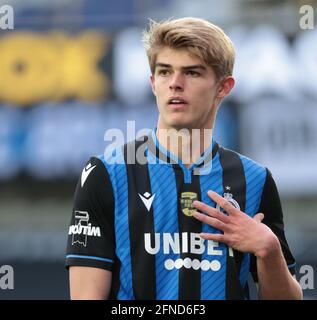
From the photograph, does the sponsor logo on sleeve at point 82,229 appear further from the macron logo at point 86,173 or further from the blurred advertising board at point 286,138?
the blurred advertising board at point 286,138

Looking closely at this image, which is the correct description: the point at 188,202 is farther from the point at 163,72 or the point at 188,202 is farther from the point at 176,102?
the point at 163,72

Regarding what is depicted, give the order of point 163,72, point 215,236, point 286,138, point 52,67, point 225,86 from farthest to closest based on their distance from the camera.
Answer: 1. point 52,67
2. point 286,138
3. point 225,86
4. point 163,72
5. point 215,236

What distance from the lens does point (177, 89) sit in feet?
8.77

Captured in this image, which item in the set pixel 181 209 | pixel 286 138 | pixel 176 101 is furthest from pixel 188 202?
pixel 286 138

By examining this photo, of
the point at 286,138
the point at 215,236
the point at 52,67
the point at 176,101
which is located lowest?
the point at 215,236

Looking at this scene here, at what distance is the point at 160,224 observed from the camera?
8.71 ft

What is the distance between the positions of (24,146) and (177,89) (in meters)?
5.55

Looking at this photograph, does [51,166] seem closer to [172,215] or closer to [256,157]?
[256,157]

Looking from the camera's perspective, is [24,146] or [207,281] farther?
[24,146]

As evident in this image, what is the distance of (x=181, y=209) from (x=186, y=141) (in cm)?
25

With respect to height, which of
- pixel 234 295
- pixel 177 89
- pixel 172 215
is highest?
pixel 177 89

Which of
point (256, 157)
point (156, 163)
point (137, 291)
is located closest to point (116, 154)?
point (156, 163)

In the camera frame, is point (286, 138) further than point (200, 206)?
Yes

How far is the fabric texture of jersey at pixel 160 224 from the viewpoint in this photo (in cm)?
260
